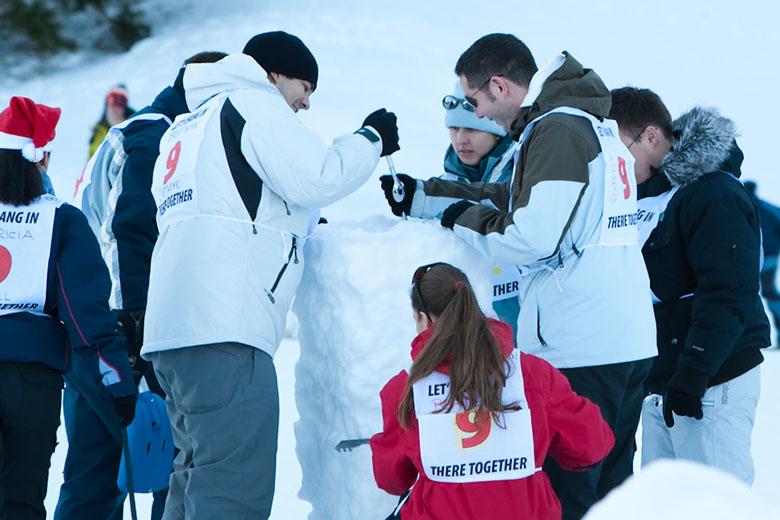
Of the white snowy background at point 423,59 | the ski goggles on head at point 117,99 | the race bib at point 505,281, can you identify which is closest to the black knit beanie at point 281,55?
the race bib at point 505,281

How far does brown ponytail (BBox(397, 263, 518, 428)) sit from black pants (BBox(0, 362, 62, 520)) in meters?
1.18

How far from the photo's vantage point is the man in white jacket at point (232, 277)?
2.43 m

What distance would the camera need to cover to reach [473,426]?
2.20 metres

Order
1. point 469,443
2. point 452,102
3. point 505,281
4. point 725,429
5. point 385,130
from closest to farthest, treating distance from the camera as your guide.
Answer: point 469,443 < point 385,130 < point 505,281 < point 725,429 < point 452,102

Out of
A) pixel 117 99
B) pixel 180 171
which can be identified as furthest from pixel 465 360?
pixel 117 99

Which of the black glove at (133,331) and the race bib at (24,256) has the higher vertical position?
the race bib at (24,256)

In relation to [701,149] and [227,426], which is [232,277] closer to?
[227,426]

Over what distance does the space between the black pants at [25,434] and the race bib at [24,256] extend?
0.63 feet

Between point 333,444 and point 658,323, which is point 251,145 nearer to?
point 333,444

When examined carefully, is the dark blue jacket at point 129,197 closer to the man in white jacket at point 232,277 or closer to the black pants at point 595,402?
the man in white jacket at point 232,277

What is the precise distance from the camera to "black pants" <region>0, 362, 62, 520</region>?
2713 millimetres

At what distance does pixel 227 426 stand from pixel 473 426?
0.66 m

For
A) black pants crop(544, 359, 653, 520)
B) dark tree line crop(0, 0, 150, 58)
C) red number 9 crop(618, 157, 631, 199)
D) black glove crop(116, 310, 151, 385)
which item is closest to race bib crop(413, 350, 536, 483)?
black pants crop(544, 359, 653, 520)

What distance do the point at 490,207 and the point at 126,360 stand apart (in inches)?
48.2
